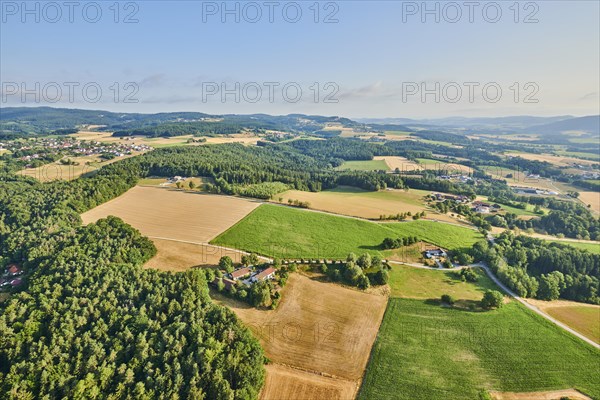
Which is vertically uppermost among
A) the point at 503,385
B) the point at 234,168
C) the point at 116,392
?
Answer: the point at 234,168

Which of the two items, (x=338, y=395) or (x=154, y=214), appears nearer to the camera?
(x=338, y=395)

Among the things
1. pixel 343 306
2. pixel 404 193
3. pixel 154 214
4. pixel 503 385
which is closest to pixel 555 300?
pixel 503 385

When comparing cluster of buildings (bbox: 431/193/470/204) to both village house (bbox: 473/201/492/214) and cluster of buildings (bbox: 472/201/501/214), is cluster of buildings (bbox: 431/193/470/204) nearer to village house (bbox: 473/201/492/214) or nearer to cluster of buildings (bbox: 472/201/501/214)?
cluster of buildings (bbox: 472/201/501/214)

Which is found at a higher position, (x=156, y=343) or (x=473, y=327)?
(x=156, y=343)

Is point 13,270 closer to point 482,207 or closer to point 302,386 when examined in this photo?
point 302,386

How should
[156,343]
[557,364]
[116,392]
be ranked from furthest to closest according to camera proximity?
1. [557,364]
2. [156,343]
3. [116,392]

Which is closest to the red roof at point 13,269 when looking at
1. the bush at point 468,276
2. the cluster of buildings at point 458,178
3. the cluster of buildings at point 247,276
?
the cluster of buildings at point 247,276

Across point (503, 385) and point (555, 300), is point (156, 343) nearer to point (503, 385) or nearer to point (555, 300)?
point (503, 385)
